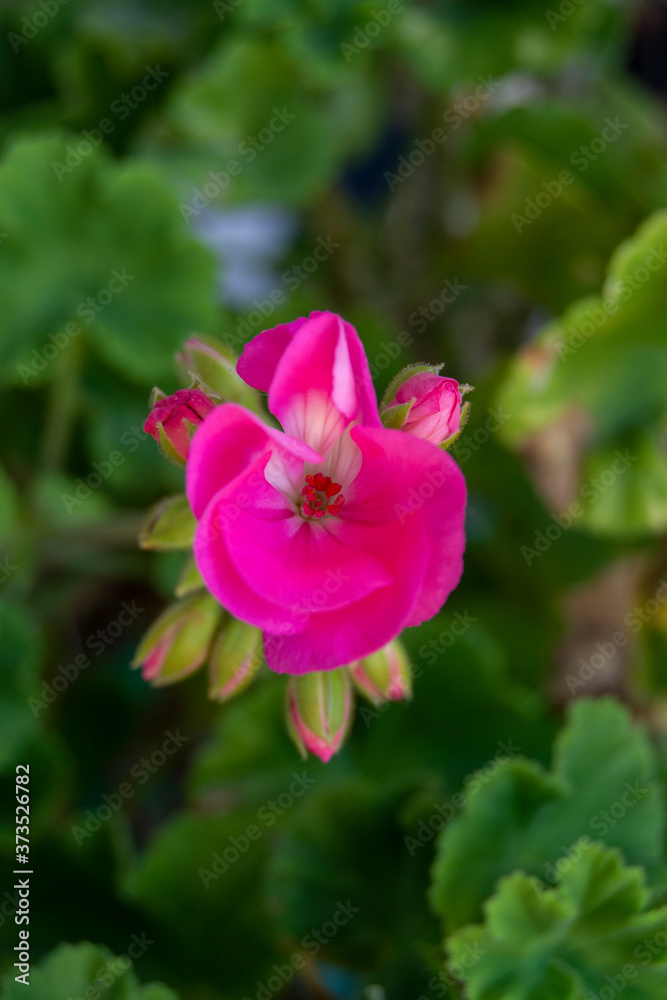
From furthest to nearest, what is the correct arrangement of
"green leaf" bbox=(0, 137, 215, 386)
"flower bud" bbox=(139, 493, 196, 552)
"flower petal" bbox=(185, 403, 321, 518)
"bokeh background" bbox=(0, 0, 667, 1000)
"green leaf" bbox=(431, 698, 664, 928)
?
1. "green leaf" bbox=(0, 137, 215, 386)
2. "bokeh background" bbox=(0, 0, 667, 1000)
3. "green leaf" bbox=(431, 698, 664, 928)
4. "flower bud" bbox=(139, 493, 196, 552)
5. "flower petal" bbox=(185, 403, 321, 518)

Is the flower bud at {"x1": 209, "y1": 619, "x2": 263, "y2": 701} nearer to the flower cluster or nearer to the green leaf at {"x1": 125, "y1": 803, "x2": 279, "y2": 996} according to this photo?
the flower cluster

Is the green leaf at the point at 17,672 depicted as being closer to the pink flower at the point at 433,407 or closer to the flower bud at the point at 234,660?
the flower bud at the point at 234,660

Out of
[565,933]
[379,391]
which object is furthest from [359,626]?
[379,391]

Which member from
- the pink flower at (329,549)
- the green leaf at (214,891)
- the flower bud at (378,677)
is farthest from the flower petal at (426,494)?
the green leaf at (214,891)

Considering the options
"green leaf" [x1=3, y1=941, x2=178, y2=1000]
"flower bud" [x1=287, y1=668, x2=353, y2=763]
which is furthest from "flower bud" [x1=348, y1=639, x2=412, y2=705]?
"green leaf" [x1=3, y1=941, x2=178, y2=1000]

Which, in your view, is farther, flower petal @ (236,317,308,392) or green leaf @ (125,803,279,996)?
green leaf @ (125,803,279,996)

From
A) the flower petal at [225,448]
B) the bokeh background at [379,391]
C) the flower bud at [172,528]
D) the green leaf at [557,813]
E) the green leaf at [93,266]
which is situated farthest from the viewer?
the green leaf at [93,266]

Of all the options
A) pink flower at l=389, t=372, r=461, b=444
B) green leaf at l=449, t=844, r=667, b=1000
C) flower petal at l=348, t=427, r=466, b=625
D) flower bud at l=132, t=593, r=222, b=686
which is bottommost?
green leaf at l=449, t=844, r=667, b=1000
